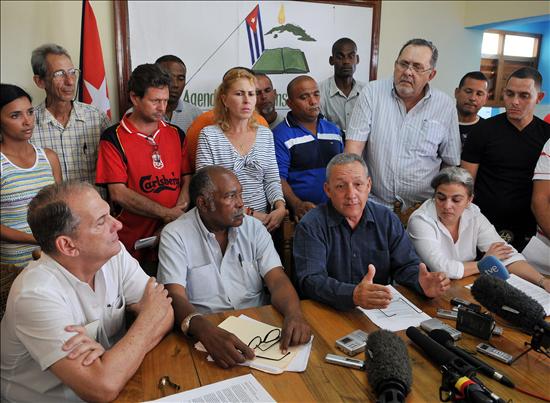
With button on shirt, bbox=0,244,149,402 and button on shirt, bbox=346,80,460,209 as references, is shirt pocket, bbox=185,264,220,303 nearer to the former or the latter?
button on shirt, bbox=0,244,149,402

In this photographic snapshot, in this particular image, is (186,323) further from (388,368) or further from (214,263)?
(388,368)

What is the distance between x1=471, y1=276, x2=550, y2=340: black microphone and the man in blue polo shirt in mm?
1349

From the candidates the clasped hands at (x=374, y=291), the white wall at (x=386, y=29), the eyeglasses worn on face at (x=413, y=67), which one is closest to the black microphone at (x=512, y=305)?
the clasped hands at (x=374, y=291)

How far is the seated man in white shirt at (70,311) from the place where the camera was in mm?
1208

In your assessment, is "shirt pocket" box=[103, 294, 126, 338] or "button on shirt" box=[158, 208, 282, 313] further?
"button on shirt" box=[158, 208, 282, 313]

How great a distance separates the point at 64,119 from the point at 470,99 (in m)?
2.84

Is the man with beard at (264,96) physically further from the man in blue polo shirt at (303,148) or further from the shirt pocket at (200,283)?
the shirt pocket at (200,283)

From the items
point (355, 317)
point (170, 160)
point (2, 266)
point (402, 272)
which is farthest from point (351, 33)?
point (2, 266)

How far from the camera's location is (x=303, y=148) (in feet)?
9.27

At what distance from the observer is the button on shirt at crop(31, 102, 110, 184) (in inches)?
102

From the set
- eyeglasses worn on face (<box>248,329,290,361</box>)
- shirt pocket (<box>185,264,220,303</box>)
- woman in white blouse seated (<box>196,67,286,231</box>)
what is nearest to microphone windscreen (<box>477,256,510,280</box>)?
eyeglasses worn on face (<box>248,329,290,361</box>)

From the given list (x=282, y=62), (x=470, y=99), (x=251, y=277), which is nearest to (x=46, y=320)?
(x=251, y=277)

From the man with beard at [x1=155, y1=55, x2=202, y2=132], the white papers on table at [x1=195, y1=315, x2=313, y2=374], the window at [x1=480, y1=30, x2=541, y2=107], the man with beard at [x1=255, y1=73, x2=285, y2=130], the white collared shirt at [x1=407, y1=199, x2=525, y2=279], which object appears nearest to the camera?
the white papers on table at [x1=195, y1=315, x2=313, y2=374]

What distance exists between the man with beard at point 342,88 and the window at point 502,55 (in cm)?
233
